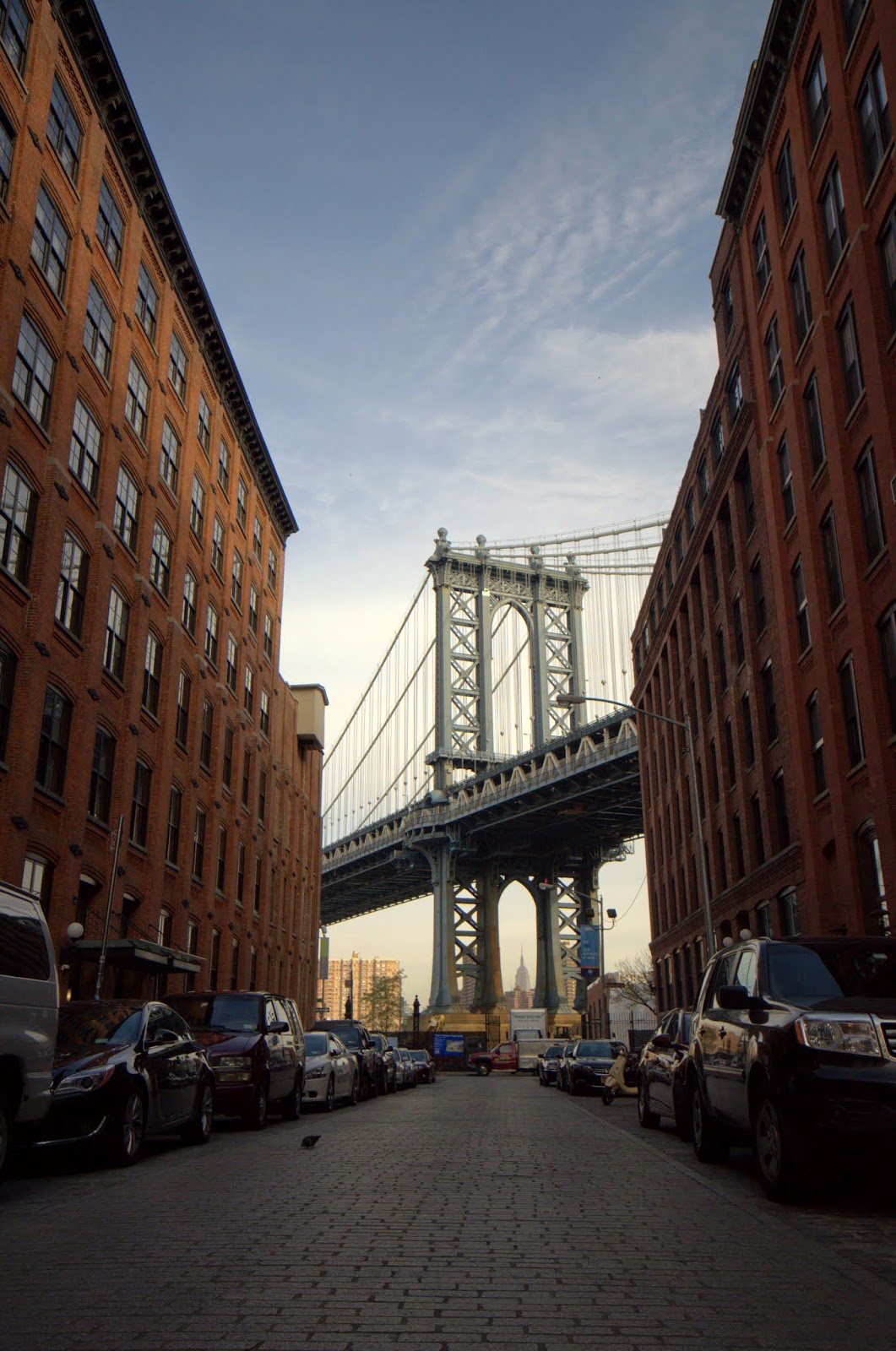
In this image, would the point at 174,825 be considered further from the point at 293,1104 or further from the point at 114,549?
the point at 293,1104

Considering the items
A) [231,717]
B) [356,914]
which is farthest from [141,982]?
[356,914]

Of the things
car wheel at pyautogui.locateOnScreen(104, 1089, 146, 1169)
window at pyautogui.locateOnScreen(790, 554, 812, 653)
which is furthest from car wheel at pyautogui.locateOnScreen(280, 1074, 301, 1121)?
window at pyautogui.locateOnScreen(790, 554, 812, 653)

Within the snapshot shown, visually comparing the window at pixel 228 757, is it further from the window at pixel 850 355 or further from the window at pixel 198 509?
the window at pixel 850 355

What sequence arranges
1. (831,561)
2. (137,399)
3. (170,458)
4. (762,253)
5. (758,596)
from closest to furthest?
(831,561) < (137,399) < (762,253) < (170,458) < (758,596)

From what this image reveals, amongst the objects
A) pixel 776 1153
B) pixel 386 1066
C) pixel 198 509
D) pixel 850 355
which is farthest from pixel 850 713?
pixel 198 509

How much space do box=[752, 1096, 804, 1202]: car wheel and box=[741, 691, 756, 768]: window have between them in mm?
26323

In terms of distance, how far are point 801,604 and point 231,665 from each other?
61.6 ft

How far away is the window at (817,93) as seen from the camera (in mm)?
26812

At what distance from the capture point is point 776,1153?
29.5ft

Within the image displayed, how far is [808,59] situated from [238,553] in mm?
22609

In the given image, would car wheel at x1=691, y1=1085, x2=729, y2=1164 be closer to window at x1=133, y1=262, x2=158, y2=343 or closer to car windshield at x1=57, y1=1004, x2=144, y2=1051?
car windshield at x1=57, y1=1004, x2=144, y2=1051

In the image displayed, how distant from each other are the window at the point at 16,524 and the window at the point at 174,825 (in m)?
9.89

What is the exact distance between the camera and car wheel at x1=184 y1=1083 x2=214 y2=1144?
1430cm

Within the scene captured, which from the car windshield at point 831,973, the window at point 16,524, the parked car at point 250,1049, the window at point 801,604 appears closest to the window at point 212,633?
the window at point 16,524
